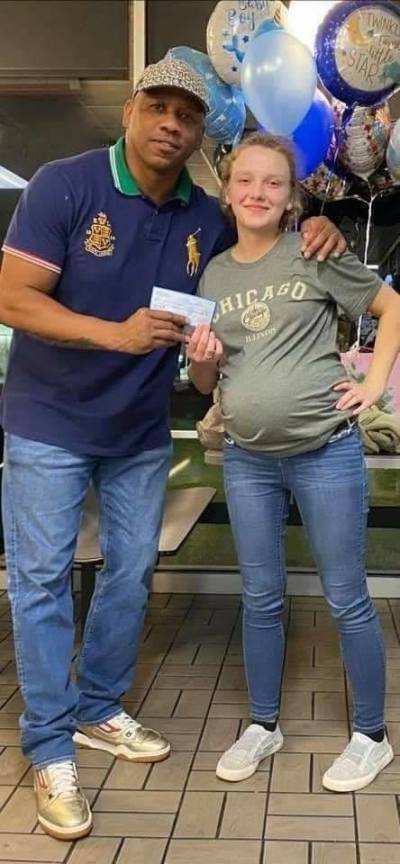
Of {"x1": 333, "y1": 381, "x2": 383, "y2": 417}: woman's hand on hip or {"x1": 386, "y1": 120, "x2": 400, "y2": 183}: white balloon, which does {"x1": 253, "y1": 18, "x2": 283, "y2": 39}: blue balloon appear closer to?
{"x1": 386, "y1": 120, "x2": 400, "y2": 183}: white balloon

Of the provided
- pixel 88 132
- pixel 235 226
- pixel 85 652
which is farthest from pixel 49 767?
pixel 88 132

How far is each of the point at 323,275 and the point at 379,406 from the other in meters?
1.63

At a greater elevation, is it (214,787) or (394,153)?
(394,153)

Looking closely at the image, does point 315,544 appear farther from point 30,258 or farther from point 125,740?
point 30,258

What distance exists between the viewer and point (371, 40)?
3033 mm

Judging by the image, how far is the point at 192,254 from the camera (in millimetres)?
2320

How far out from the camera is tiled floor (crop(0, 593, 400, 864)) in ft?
6.88

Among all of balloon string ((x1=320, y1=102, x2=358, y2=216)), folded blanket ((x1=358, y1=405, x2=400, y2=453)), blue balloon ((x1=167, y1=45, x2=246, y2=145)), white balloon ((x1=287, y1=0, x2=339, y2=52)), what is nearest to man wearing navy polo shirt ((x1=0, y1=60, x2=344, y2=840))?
blue balloon ((x1=167, y1=45, x2=246, y2=145))

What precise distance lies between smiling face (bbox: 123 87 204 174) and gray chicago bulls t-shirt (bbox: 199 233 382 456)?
310mm

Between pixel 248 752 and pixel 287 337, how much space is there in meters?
1.09

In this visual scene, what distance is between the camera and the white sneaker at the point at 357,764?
2350mm

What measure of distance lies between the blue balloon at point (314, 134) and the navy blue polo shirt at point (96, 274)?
28.5 inches

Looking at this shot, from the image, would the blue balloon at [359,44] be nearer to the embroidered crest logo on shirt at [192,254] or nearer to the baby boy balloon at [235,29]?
the baby boy balloon at [235,29]

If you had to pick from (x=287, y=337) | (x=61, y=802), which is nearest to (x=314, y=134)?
(x=287, y=337)
